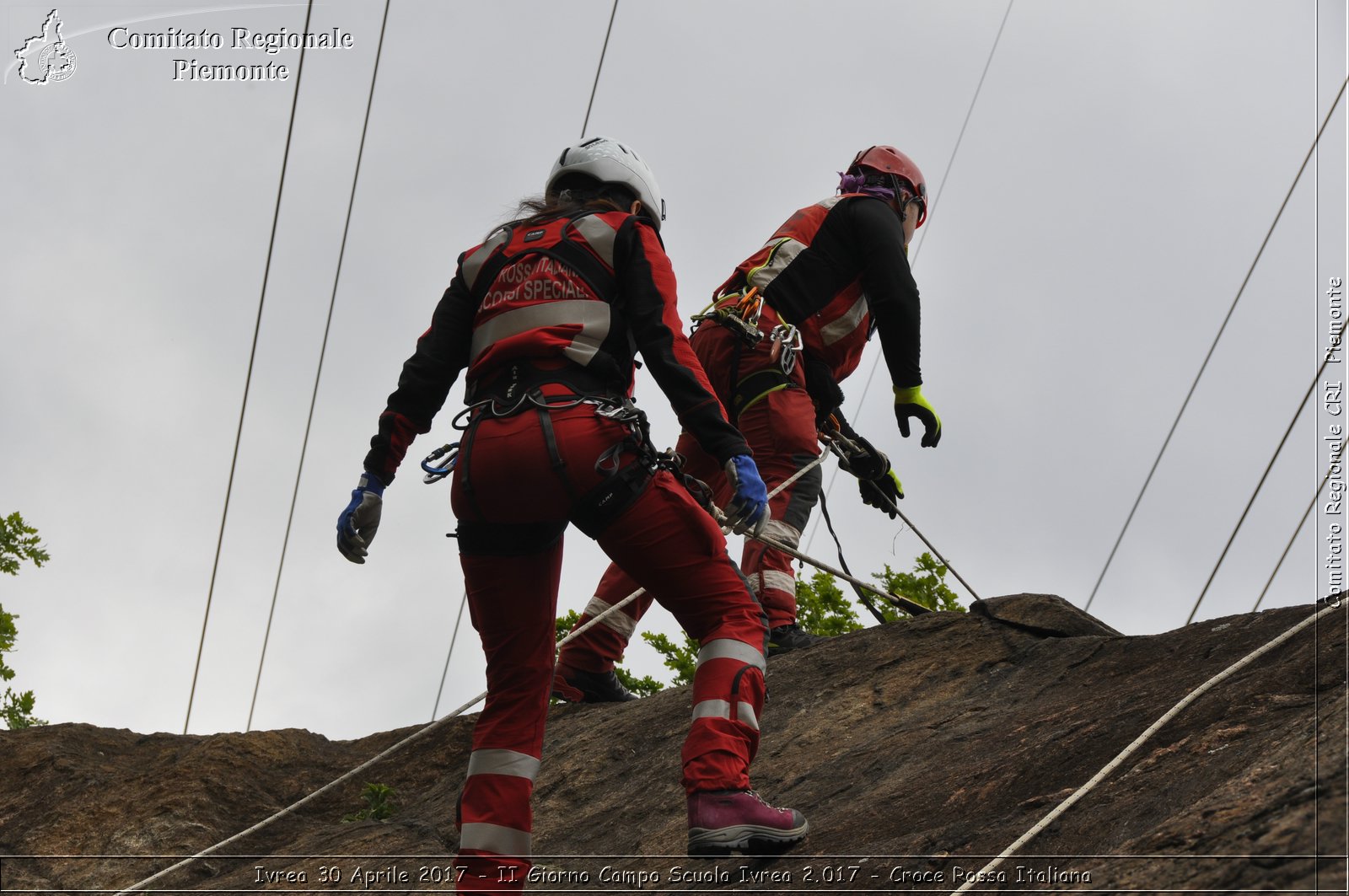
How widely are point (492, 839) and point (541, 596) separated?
2.34ft

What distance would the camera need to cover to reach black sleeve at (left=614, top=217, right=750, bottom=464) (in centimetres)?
390

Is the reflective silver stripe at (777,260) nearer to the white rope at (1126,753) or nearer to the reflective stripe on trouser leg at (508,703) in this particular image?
the reflective stripe on trouser leg at (508,703)

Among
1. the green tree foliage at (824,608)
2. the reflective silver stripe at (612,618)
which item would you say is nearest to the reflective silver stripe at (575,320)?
the reflective silver stripe at (612,618)

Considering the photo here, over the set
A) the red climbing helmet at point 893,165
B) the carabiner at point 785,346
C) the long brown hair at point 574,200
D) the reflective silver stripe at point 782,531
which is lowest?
the reflective silver stripe at point 782,531

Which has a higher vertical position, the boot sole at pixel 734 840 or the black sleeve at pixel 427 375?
the black sleeve at pixel 427 375

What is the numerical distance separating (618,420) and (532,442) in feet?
0.90

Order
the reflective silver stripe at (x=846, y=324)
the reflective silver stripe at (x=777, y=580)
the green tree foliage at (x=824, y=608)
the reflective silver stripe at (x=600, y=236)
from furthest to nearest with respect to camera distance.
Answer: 1. the green tree foliage at (x=824, y=608)
2. the reflective silver stripe at (x=846, y=324)
3. the reflective silver stripe at (x=777, y=580)
4. the reflective silver stripe at (x=600, y=236)

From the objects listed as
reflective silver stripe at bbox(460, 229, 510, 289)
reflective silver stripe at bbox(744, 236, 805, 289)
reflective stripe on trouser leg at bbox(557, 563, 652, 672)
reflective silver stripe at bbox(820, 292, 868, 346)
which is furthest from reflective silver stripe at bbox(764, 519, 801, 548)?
reflective silver stripe at bbox(460, 229, 510, 289)

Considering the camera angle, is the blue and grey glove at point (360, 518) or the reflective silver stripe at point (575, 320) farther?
the blue and grey glove at point (360, 518)

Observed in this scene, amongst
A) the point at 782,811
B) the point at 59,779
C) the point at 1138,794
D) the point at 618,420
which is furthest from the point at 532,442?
the point at 59,779

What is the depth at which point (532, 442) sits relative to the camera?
12.3ft

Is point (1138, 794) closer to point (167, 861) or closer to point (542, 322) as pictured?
point (542, 322)

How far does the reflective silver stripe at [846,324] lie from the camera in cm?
630

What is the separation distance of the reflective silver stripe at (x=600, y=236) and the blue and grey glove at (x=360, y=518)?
3.51ft
